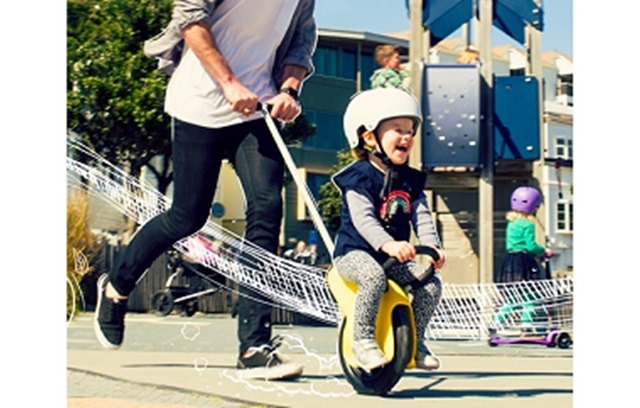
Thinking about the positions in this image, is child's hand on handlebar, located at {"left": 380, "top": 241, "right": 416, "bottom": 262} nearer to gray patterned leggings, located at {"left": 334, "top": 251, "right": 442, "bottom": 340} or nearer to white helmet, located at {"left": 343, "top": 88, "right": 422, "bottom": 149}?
gray patterned leggings, located at {"left": 334, "top": 251, "right": 442, "bottom": 340}

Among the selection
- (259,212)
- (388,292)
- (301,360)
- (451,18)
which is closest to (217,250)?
(259,212)

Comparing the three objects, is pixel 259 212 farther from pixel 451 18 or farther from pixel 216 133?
pixel 451 18

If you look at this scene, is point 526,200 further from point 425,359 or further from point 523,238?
point 425,359

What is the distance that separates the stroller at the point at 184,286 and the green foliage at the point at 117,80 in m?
0.41

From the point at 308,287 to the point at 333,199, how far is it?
370mm

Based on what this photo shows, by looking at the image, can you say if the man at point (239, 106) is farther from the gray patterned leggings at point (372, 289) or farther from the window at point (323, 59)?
the gray patterned leggings at point (372, 289)

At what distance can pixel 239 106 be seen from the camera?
13.1ft

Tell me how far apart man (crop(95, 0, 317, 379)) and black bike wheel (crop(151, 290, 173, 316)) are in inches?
7.2

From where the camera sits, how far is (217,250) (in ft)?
13.8

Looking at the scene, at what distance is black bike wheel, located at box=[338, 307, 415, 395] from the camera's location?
3736mm

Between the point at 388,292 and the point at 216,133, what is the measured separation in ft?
2.88

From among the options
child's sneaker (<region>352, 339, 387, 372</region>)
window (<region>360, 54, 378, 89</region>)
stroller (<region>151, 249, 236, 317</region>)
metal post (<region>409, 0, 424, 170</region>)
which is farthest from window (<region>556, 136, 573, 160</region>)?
stroller (<region>151, 249, 236, 317</region>)

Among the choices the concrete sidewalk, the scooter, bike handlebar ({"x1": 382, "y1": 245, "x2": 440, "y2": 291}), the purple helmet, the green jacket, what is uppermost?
the purple helmet

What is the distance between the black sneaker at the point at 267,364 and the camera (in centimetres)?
405
